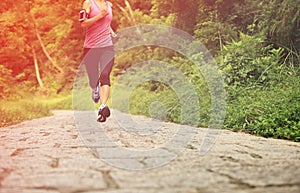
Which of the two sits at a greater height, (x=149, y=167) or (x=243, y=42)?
(x=243, y=42)

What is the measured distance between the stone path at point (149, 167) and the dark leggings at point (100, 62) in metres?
1.48

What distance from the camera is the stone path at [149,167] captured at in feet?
6.18

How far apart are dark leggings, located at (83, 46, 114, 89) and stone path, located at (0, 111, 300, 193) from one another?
1.48m

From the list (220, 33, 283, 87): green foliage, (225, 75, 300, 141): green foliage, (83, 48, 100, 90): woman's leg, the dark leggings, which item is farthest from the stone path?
(220, 33, 283, 87): green foliage

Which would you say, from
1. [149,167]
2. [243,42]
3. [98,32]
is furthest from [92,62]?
[243,42]

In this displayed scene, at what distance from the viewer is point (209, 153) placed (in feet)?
9.82

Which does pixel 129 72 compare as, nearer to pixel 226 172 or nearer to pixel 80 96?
pixel 80 96

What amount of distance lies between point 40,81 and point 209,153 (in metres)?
22.3

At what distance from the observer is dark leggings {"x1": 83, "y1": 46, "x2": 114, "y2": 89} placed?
5.04m

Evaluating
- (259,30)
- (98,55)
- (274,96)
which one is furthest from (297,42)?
(98,55)

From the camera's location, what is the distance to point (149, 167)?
242cm

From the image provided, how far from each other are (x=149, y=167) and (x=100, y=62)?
2910mm

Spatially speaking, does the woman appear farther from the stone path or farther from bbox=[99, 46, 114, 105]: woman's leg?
the stone path

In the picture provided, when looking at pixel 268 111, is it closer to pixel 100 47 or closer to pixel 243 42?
pixel 100 47
